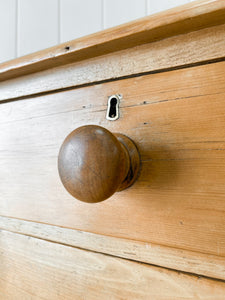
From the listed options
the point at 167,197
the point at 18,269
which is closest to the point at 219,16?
the point at 167,197

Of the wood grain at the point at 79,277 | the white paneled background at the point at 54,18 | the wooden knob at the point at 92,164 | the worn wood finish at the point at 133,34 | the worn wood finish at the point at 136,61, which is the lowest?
the wood grain at the point at 79,277

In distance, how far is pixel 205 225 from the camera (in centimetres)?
27

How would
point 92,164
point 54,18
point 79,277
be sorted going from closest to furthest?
point 92,164
point 79,277
point 54,18

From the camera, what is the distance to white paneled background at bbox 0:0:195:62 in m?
0.71

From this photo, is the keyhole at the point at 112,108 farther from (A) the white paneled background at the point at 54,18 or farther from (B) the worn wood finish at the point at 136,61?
(A) the white paneled background at the point at 54,18

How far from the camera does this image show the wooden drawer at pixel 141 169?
27 centimetres

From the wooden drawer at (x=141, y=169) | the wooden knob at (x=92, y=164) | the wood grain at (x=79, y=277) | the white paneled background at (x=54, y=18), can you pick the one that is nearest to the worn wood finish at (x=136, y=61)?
the wooden drawer at (x=141, y=169)

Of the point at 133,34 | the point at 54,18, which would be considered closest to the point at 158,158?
the point at 133,34

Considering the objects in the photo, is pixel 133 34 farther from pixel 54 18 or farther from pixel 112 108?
pixel 54 18

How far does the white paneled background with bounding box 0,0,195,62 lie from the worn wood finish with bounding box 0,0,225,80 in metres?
0.40

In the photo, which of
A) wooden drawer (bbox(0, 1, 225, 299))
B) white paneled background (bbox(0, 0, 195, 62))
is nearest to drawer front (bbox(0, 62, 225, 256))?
wooden drawer (bbox(0, 1, 225, 299))

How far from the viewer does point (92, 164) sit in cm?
24

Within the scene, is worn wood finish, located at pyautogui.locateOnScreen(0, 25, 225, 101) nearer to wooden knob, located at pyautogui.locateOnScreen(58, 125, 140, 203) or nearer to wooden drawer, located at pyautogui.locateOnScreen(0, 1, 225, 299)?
wooden drawer, located at pyautogui.locateOnScreen(0, 1, 225, 299)

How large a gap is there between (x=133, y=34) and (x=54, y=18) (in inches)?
25.1
